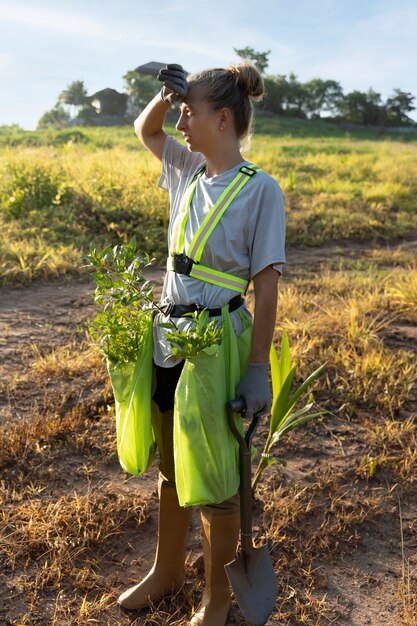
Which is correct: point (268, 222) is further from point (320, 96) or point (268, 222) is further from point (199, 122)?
point (320, 96)

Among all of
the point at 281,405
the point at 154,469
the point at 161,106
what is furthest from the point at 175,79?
the point at 154,469

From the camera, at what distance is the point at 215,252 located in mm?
1901

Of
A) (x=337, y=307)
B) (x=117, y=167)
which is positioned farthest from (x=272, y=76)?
(x=337, y=307)

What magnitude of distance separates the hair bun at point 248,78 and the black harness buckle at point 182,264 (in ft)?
1.79

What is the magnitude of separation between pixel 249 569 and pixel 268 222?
3.80ft

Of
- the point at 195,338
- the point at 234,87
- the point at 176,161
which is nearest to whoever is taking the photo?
the point at 195,338

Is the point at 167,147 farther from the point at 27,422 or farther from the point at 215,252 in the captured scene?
the point at 27,422

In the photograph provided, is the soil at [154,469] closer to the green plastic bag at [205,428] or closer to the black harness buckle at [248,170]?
the green plastic bag at [205,428]

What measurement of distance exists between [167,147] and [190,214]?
0.38 meters

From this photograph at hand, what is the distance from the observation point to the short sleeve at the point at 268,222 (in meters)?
1.84

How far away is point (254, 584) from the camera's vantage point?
2.12 meters

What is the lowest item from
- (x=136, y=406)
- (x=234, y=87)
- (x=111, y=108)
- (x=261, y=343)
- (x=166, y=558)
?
(x=166, y=558)

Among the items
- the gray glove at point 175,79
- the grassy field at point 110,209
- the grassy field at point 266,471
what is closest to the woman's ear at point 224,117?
the gray glove at point 175,79

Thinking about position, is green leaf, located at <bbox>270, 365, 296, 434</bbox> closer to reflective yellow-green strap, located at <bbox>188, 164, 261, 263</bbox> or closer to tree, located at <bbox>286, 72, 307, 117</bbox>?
reflective yellow-green strap, located at <bbox>188, 164, 261, 263</bbox>
